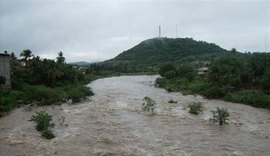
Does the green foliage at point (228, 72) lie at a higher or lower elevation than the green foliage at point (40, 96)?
higher

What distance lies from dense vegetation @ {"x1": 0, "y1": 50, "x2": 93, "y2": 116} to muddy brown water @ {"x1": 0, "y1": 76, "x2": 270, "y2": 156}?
400cm

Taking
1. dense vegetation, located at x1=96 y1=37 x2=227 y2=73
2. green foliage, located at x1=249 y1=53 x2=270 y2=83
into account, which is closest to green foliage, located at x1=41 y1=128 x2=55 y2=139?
green foliage, located at x1=249 y1=53 x2=270 y2=83

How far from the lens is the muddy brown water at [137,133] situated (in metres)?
14.5

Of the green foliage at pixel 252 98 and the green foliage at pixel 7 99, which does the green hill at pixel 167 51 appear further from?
the green foliage at pixel 7 99

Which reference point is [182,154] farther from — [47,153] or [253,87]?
[253,87]

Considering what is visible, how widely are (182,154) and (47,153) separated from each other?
6.25 meters

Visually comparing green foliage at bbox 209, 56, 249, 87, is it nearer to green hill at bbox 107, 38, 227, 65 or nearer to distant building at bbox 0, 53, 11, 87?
distant building at bbox 0, 53, 11, 87

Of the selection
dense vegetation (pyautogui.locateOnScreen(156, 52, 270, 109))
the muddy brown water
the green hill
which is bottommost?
the muddy brown water

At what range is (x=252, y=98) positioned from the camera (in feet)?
94.2

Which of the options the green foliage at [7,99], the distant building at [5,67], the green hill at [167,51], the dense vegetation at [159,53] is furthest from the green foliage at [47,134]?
the green hill at [167,51]

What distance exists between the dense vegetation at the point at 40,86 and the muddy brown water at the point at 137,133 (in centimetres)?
400

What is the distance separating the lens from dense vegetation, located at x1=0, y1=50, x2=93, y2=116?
30.1m

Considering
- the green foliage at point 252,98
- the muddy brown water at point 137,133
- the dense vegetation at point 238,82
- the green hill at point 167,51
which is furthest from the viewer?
the green hill at point 167,51

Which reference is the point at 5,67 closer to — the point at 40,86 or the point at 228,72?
the point at 40,86
